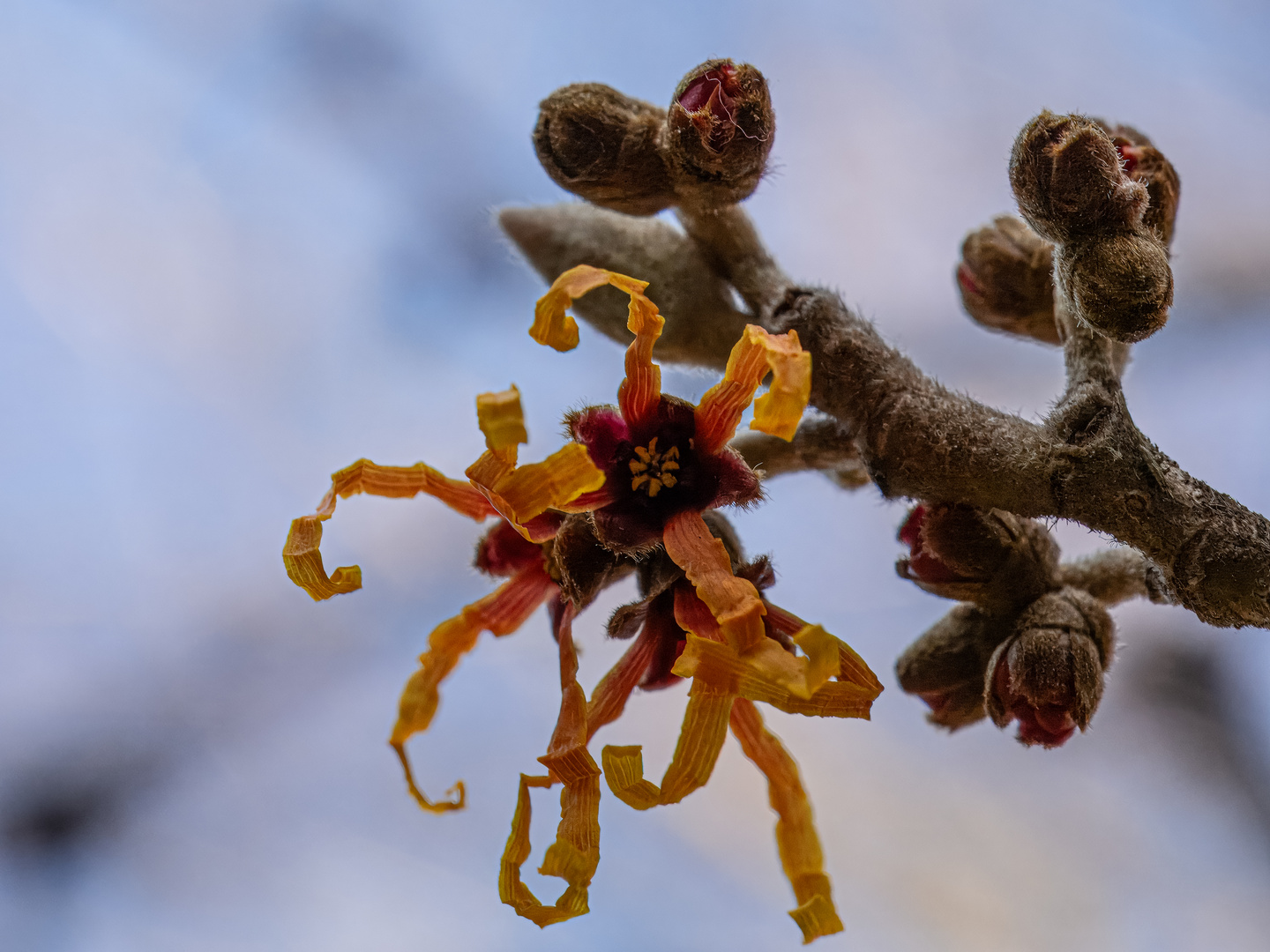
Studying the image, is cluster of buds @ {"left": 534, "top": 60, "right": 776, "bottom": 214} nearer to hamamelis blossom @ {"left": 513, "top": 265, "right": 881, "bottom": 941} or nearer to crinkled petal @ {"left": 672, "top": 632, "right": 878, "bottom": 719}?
hamamelis blossom @ {"left": 513, "top": 265, "right": 881, "bottom": 941}

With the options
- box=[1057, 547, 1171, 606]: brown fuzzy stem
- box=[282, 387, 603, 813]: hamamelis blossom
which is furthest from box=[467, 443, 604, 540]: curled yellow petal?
box=[1057, 547, 1171, 606]: brown fuzzy stem

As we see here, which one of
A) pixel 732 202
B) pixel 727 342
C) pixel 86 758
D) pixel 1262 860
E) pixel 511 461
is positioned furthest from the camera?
pixel 86 758

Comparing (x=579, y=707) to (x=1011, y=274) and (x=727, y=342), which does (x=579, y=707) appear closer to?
(x=727, y=342)

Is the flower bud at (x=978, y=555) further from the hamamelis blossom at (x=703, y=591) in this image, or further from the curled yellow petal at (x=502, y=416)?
the curled yellow petal at (x=502, y=416)

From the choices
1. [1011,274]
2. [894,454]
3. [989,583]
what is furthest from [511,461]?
[1011,274]

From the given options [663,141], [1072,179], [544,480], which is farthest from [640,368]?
[1072,179]

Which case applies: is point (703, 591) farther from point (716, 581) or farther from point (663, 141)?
point (663, 141)
